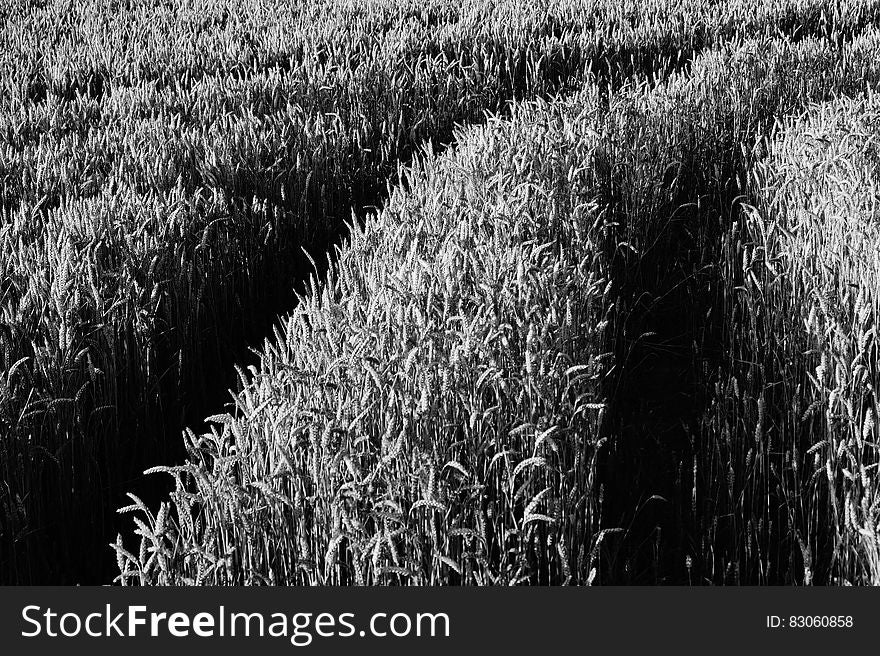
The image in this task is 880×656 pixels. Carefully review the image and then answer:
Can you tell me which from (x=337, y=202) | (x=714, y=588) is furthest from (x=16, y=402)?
(x=337, y=202)

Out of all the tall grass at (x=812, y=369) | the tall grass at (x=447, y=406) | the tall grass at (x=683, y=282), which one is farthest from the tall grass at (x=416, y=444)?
the tall grass at (x=812, y=369)

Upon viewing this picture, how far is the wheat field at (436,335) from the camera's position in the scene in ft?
5.47

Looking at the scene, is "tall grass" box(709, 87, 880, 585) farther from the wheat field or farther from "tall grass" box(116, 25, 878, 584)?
"tall grass" box(116, 25, 878, 584)

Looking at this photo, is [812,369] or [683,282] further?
[683,282]

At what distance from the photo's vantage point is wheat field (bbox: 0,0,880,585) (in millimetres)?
1668

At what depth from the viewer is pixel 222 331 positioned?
312 cm

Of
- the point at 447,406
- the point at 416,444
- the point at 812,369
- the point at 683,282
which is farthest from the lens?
the point at 683,282

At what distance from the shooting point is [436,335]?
77.2 inches

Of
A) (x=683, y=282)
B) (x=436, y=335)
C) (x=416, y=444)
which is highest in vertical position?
(x=436, y=335)

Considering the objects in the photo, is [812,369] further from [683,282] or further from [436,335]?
[436,335]

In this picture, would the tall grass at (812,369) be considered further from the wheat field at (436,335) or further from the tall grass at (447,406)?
the tall grass at (447,406)

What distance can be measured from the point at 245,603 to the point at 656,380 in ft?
5.87

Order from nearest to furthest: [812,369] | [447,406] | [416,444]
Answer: [416,444]
[447,406]
[812,369]

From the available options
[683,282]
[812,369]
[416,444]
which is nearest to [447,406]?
[416,444]
